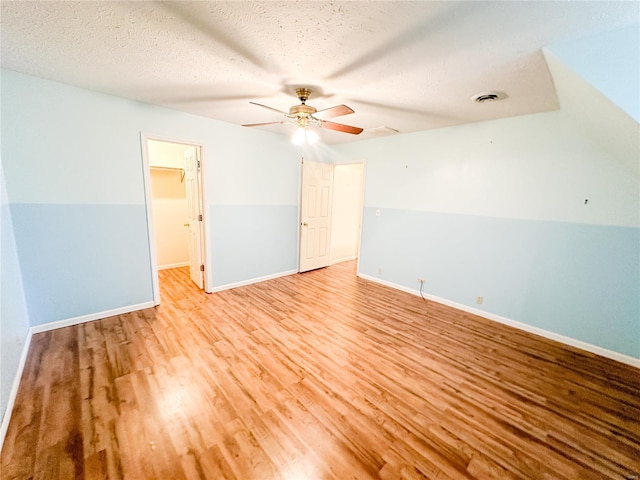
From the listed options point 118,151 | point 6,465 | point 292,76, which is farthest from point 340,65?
point 6,465

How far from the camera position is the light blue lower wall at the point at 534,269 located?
244cm

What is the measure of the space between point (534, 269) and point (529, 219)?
585 mm

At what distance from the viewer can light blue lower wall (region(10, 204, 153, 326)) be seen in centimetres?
245

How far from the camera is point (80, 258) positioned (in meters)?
2.69

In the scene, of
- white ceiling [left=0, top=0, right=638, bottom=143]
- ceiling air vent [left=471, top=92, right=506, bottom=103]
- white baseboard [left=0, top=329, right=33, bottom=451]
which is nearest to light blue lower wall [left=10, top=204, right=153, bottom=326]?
white baseboard [left=0, top=329, right=33, bottom=451]

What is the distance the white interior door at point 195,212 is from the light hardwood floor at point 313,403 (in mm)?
962

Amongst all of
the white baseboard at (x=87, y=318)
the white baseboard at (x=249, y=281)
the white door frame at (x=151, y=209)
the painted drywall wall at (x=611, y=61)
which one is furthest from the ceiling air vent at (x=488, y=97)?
the white baseboard at (x=87, y=318)

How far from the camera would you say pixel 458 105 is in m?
2.61

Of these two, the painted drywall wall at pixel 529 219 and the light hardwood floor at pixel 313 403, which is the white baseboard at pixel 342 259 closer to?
the painted drywall wall at pixel 529 219

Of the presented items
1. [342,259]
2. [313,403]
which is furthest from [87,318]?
[342,259]

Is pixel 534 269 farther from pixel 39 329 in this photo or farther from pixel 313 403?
pixel 39 329

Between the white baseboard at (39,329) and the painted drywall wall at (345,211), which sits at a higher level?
the painted drywall wall at (345,211)

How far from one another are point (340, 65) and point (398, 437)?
263cm

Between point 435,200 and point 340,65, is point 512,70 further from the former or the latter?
point 435,200
